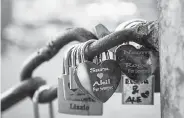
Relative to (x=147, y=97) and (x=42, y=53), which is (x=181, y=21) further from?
(x=42, y=53)

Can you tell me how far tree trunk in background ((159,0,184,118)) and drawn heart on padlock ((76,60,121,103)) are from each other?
0.25 metres

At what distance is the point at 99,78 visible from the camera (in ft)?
3.87

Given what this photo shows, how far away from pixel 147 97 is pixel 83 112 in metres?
0.28

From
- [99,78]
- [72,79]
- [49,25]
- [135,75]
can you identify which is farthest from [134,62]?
[49,25]

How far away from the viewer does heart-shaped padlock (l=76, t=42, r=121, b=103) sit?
3.81 feet

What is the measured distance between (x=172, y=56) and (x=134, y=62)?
27 centimetres

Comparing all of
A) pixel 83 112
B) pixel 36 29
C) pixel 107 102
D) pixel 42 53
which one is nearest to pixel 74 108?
pixel 83 112

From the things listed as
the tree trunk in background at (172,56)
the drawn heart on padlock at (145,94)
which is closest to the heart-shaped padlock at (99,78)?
the drawn heart on padlock at (145,94)

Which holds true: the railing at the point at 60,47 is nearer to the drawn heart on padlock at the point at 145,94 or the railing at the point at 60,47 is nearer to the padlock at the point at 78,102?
the padlock at the point at 78,102

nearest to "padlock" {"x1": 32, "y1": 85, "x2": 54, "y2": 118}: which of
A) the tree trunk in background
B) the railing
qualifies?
the railing

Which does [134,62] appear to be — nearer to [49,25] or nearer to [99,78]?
[99,78]

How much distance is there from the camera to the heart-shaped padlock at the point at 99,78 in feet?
3.81

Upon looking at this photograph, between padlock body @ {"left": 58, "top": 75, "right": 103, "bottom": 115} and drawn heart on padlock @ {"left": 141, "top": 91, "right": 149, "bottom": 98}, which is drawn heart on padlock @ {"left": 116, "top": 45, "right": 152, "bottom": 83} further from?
padlock body @ {"left": 58, "top": 75, "right": 103, "bottom": 115}

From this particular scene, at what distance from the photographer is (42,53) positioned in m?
1.29
